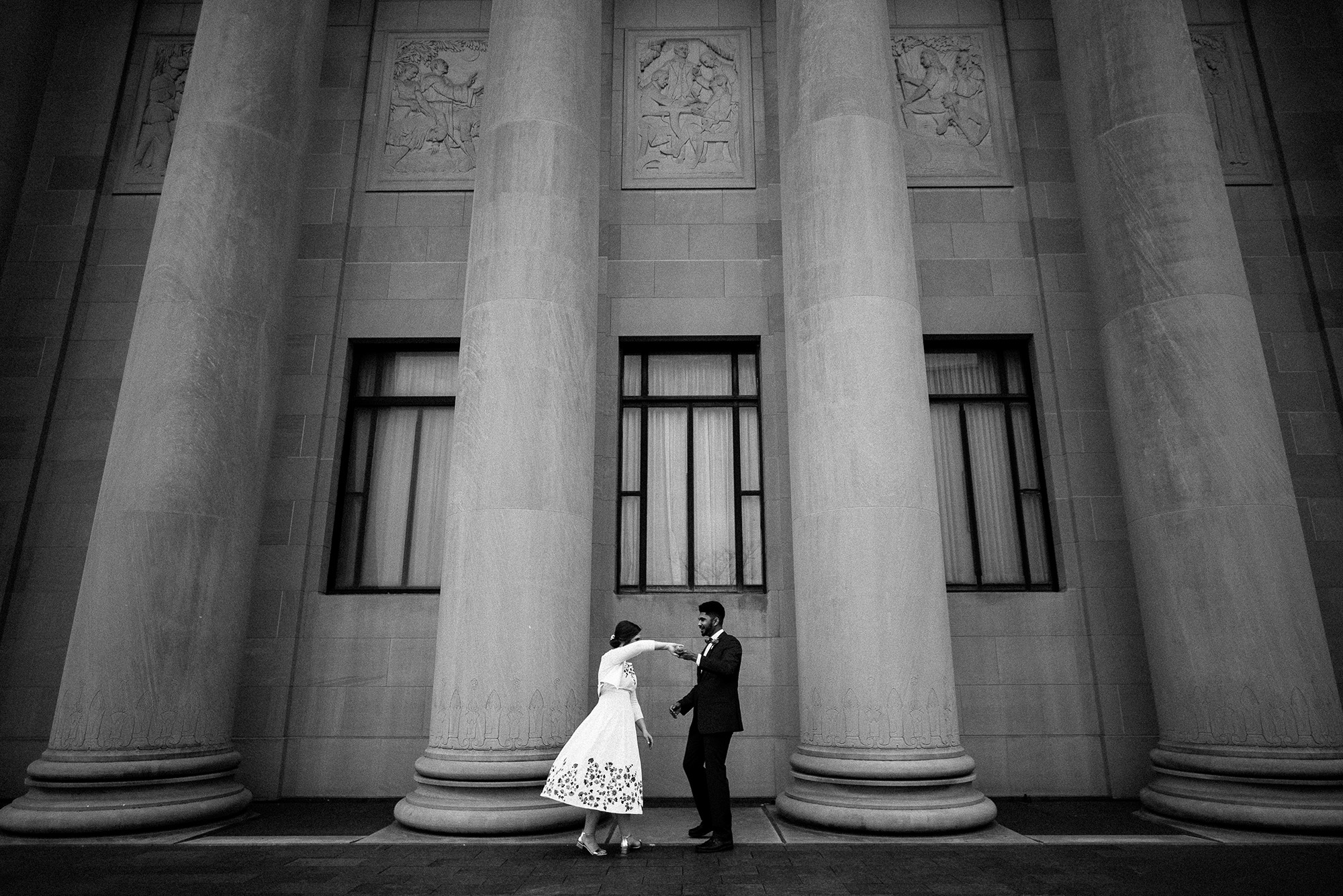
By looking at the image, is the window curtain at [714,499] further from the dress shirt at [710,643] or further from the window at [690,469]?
the dress shirt at [710,643]

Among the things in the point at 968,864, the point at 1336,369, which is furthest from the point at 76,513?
the point at 1336,369

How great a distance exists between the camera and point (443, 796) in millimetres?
9055

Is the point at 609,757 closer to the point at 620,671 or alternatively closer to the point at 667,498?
the point at 620,671

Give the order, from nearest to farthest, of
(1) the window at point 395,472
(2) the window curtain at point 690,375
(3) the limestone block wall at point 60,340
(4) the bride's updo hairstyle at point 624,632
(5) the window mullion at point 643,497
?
(4) the bride's updo hairstyle at point 624,632 → (3) the limestone block wall at point 60,340 → (5) the window mullion at point 643,497 → (1) the window at point 395,472 → (2) the window curtain at point 690,375

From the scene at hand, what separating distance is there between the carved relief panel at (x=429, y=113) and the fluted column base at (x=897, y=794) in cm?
1122

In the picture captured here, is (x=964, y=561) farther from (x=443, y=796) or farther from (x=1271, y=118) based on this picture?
(x=1271, y=118)

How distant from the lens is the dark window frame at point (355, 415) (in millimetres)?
12844

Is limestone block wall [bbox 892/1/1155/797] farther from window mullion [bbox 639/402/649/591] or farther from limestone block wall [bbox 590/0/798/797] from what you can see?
window mullion [bbox 639/402/649/591]

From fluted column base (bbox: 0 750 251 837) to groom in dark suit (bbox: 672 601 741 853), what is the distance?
604cm

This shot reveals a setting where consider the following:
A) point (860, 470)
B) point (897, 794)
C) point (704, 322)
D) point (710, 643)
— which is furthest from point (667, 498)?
point (897, 794)

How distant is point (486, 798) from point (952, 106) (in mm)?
13562

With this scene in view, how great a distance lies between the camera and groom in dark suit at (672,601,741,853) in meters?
8.25

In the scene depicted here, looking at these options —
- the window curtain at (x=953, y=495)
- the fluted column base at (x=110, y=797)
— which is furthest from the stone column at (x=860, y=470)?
the fluted column base at (x=110, y=797)

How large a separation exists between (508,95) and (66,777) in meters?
10.2
